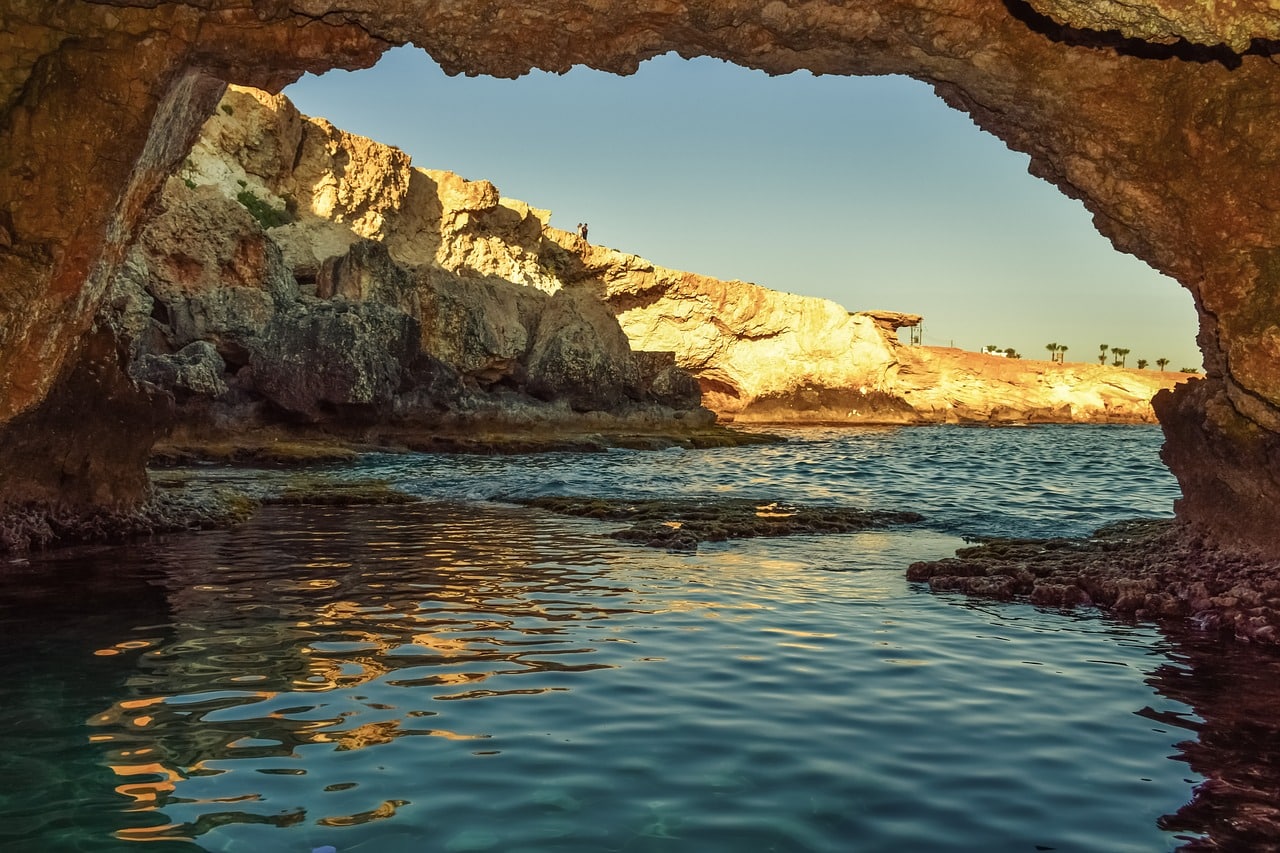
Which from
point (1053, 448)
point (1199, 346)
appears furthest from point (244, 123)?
point (1199, 346)

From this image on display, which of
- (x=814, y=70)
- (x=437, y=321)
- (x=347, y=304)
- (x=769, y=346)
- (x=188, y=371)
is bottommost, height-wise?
(x=188, y=371)

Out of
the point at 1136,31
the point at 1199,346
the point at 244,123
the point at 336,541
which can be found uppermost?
the point at 244,123

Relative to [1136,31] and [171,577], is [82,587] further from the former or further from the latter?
[1136,31]

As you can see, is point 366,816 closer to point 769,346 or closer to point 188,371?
point 188,371

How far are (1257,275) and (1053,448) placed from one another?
37.9 m

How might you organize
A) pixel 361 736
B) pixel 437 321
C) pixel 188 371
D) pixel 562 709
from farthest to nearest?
1. pixel 437 321
2. pixel 188 371
3. pixel 562 709
4. pixel 361 736

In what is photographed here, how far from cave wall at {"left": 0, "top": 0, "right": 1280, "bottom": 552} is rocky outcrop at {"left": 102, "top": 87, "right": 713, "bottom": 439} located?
11.2 feet

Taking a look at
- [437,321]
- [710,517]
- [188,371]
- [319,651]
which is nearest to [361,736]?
[319,651]

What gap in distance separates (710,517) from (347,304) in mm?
25006

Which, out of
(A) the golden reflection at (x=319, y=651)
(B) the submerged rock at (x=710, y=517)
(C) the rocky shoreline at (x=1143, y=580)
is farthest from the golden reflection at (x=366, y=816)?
(B) the submerged rock at (x=710, y=517)

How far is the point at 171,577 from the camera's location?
1033cm

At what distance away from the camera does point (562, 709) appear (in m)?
5.82

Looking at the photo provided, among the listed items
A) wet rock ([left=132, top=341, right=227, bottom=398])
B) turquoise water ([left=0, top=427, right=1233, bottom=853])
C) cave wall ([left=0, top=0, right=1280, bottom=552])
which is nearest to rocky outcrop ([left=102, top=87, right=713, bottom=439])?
wet rock ([left=132, top=341, right=227, bottom=398])

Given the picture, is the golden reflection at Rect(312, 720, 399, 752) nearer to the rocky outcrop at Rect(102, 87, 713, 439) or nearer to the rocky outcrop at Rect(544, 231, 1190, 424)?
the rocky outcrop at Rect(102, 87, 713, 439)
